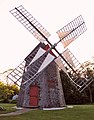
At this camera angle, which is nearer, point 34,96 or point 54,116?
point 54,116

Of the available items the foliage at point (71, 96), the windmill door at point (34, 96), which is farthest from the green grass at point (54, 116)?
the foliage at point (71, 96)

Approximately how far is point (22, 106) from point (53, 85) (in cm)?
319

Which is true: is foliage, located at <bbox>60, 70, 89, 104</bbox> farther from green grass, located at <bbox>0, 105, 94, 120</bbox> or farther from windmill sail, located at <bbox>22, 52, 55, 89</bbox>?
green grass, located at <bbox>0, 105, 94, 120</bbox>

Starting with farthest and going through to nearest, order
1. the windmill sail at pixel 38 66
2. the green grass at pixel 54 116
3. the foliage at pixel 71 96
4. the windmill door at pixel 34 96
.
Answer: the foliage at pixel 71 96, the windmill door at pixel 34 96, the windmill sail at pixel 38 66, the green grass at pixel 54 116

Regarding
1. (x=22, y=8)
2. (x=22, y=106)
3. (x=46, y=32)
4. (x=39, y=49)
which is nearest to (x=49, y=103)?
(x=22, y=106)

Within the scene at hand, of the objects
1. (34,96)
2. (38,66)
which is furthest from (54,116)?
(38,66)

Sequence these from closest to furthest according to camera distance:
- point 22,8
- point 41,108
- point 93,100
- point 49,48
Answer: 1. point 41,108
2. point 49,48
3. point 22,8
4. point 93,100

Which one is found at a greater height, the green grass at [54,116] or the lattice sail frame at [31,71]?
the lattice sail frame at [31,71]

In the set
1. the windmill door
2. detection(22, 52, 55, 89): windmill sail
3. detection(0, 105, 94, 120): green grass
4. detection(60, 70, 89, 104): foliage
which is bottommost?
detection(0, 105, 94, 120): green grass

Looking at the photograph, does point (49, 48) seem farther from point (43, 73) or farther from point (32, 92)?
point (32, 92)

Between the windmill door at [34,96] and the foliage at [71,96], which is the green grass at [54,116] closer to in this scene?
the windmill door at [34,96]

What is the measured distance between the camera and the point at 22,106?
69.7 feet

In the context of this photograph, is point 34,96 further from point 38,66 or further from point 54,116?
point 54,116

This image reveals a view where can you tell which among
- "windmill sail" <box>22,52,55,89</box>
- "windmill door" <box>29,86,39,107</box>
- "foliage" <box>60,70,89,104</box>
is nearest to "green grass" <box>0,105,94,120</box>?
"windmill door" <box>29,86,39,107</box>
